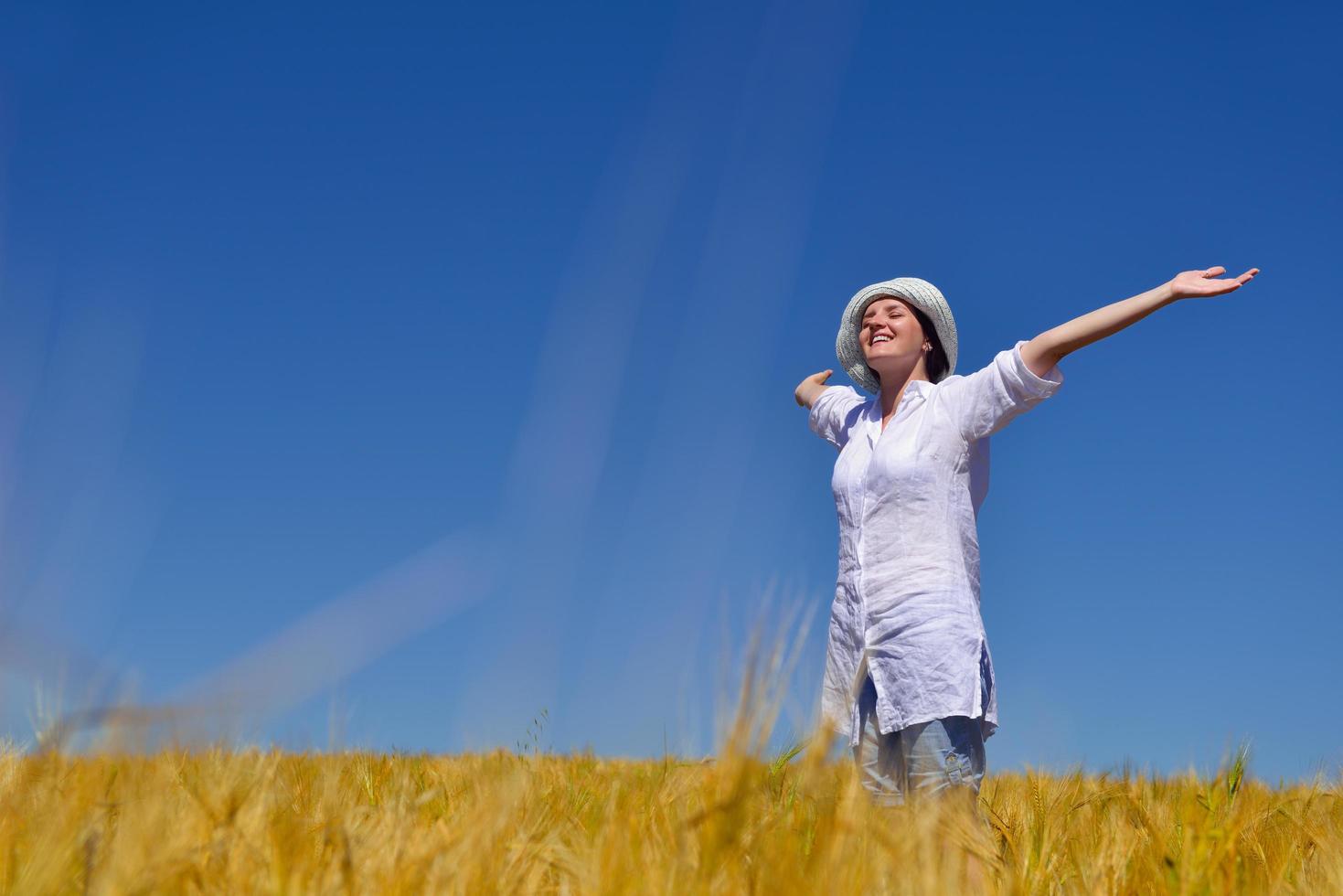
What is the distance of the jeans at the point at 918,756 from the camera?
9.96 ft

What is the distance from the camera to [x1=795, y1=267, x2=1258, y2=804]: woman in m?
3.09

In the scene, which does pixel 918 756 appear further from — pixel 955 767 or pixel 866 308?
pixel 866 308

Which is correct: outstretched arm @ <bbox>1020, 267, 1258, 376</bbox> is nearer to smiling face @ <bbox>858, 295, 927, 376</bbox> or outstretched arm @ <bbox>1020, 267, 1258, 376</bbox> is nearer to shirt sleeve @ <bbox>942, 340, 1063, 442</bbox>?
shirt sleeve @ <bbox>942, 340, 1063, 442</bbox>

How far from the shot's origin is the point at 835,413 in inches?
167

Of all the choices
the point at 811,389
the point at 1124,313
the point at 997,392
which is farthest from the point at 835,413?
the point at 1124,313

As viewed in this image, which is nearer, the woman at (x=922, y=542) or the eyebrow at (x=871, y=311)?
the woman at (x=922, y=542)

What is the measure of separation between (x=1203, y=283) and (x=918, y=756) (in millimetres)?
1620

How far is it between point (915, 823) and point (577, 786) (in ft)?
5.98

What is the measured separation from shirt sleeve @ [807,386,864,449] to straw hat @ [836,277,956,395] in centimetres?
8

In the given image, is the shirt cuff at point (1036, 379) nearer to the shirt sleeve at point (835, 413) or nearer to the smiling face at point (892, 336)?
A: the smiling face at point (892, 336)

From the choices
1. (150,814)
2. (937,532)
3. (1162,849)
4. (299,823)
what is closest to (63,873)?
(150,814)

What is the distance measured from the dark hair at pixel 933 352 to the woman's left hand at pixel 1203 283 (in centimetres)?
90

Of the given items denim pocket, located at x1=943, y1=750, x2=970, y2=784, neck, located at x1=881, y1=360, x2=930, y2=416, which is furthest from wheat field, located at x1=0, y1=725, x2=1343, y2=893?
neck, located at x1=881, y1=360, x2=930, y2=416

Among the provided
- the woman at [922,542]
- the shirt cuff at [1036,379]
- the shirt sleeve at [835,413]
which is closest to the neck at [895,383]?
the woman at [922,542]
